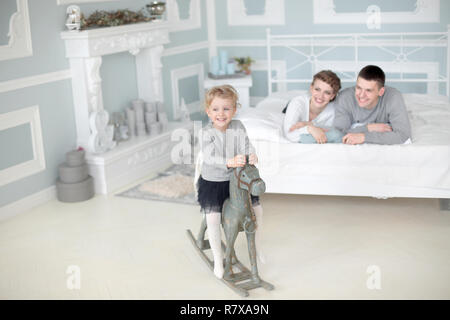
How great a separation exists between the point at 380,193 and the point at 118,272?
5.40ft

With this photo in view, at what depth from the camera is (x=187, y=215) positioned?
3.57m

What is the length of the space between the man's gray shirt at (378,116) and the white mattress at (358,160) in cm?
6

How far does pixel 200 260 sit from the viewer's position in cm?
292

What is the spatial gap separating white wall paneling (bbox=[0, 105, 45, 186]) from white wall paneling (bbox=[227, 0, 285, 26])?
111 inches

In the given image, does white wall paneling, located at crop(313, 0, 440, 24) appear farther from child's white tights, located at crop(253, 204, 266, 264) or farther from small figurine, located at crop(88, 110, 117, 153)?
child's white tights, located at crop(253, 204, 266, 264)

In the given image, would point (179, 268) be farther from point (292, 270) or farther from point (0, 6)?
point (0, 6)

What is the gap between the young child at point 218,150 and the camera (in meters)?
2.58

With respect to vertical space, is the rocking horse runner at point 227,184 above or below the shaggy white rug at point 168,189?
above

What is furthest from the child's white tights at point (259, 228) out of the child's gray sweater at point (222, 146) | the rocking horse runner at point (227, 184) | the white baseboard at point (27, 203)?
the white baseboard at point (27, 203)

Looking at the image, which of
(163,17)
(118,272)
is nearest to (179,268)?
(118,272)

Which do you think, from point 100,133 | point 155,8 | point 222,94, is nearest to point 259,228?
point 222,94

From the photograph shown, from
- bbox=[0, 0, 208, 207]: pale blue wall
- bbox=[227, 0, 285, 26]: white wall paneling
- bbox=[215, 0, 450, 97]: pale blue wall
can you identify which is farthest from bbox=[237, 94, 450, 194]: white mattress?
bbox=[227, 0, 285, 26]: white wall paneling

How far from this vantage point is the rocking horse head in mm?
2395

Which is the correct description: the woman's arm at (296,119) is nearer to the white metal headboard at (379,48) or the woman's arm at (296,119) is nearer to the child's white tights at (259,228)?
the child's white tights at (259,228)
